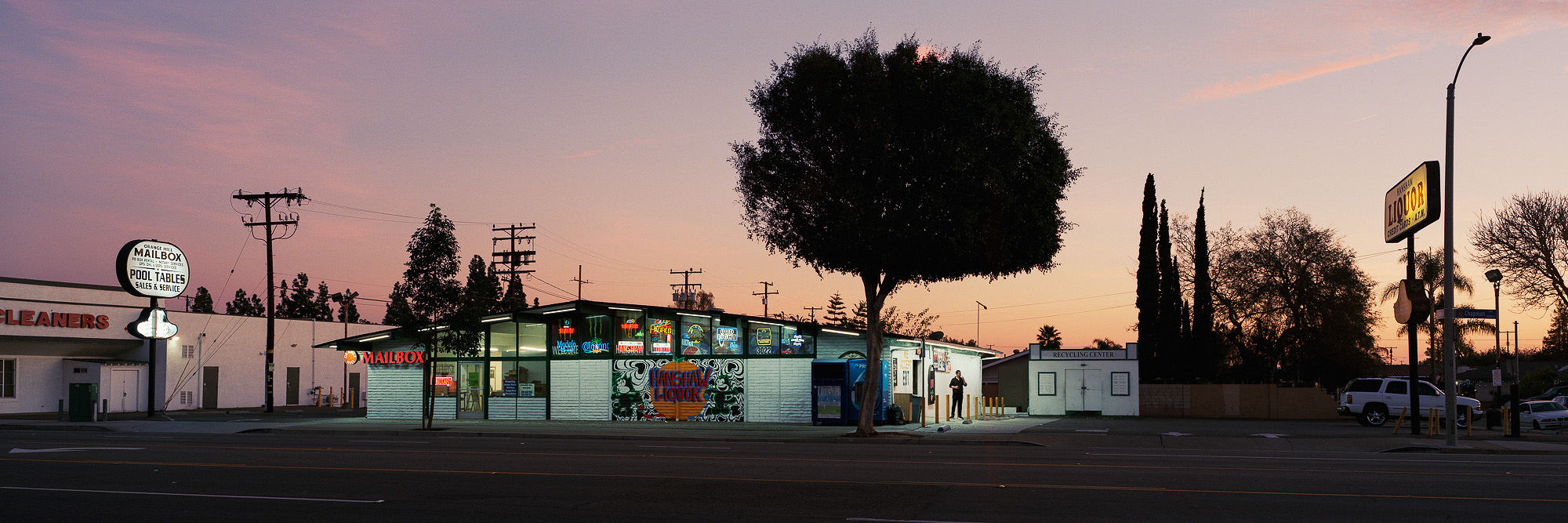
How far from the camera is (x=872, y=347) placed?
27.1 meters

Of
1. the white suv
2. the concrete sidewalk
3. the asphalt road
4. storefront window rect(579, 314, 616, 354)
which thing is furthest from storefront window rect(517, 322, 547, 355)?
the white suv

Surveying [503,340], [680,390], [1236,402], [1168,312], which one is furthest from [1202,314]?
[503,340]

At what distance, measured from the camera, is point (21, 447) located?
68.4 ft

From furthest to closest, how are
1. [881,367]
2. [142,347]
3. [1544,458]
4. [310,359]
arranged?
[310,359] < [142,347] < [881,367] < [1544,458]

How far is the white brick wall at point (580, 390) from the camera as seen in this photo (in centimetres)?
3494

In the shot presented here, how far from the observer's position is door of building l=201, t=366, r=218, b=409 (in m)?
47.5

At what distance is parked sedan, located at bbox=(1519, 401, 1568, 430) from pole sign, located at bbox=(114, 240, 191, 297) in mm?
46642

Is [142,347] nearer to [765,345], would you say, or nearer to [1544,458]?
[765,345]

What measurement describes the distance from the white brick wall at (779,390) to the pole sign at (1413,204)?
16.9 meters

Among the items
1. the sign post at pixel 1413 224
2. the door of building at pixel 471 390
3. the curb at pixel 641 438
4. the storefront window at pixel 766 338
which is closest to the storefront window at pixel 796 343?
the storefront window at pixel 766 338

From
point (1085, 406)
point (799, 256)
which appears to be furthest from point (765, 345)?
point (1085, 406)

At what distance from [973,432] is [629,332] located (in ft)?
40.8

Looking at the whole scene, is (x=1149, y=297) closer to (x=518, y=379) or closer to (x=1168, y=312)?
(x=1168, y=312)

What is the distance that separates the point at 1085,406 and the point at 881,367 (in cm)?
1329
